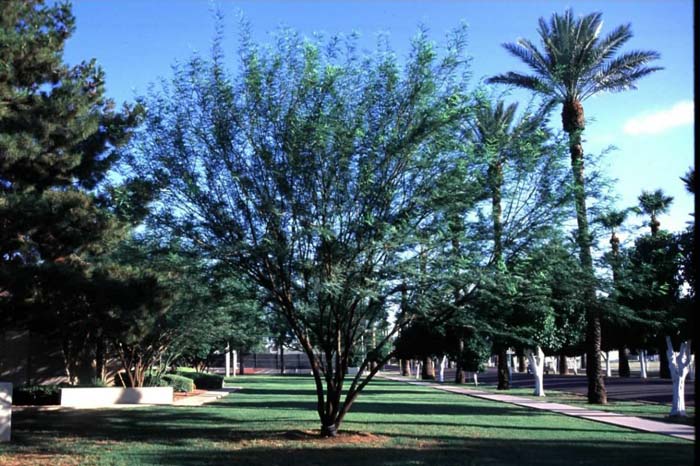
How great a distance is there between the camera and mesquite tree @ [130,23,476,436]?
48.8 feet

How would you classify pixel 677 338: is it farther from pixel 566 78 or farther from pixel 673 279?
pixel 566 78

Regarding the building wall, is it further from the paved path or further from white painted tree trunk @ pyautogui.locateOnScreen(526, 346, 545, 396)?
the paved path

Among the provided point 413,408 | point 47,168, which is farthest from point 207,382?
point 47,168

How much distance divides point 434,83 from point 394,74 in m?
0.84

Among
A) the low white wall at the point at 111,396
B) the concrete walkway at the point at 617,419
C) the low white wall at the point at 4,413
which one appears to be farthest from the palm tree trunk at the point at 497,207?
the low white wall at the point at 111,396

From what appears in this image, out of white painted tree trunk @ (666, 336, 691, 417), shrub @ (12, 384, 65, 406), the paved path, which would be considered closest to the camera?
white painted tree trunk @ (666, 336, 691, 417)

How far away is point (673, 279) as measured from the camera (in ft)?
74.2

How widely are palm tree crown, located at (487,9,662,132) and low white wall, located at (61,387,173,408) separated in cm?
1817

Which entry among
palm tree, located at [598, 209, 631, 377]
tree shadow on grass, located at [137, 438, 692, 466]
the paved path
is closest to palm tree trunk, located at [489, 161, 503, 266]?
palm tree, located at [598, 209, 631, 377]

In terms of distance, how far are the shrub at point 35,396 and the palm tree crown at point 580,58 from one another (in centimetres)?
2025

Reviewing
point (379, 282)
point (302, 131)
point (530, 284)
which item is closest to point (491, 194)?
point (530, 284)

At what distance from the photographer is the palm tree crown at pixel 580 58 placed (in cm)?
2611

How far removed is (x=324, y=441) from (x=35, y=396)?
50.4 ft

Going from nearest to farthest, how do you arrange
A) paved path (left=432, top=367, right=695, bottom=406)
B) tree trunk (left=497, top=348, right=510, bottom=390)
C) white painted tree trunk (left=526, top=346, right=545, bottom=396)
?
1. paved path (left=432, top=367, right=695, bottom=406)
2. white painted tree trunk (left=526, top=346, right=545, bottom=396)
3. tree trunk (left=497, top=348, right=510, bottom=390)
